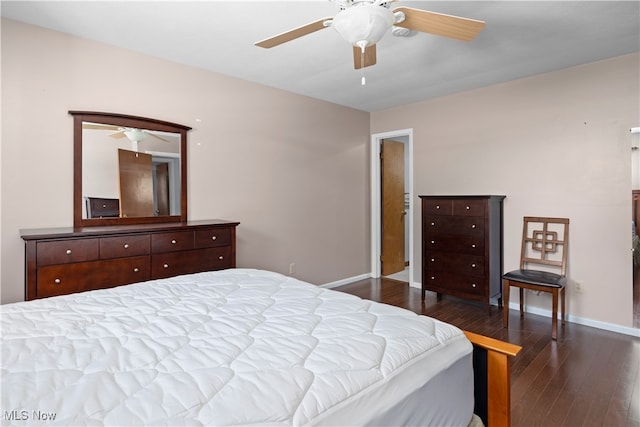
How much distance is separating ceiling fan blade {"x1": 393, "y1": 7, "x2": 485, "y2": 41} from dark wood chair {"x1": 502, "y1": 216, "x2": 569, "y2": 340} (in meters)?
2.26

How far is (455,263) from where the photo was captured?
3.73 m

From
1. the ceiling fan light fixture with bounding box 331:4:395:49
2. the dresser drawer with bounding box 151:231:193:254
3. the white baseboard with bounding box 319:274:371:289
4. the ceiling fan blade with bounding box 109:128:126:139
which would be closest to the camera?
the ceiling fan light fixture with bounding box 331:4:395:49

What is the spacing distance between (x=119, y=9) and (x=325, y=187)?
109 inches

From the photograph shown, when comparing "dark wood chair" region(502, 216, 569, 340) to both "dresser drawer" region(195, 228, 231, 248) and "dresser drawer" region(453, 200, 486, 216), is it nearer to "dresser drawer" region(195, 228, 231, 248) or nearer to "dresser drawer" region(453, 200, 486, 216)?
"dresser drawer" region(453, 200, 486, 216)

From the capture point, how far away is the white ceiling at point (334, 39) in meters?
2.21

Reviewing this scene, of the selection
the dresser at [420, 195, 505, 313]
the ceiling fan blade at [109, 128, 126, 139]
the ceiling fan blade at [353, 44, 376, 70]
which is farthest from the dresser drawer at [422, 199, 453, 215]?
the ceiling fan blade at [109, 128, 126, 139]

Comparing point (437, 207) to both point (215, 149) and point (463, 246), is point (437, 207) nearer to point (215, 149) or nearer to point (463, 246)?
point (463, 246)

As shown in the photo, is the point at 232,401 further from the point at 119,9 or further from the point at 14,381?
the point at 119,9

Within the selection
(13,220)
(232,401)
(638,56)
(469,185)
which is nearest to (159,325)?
(232,401)

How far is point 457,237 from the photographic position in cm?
370

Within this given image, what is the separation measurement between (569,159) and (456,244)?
1.34 m

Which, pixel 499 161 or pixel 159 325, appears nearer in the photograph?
pixel 159 325

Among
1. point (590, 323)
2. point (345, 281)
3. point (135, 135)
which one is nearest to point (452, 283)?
point (590, 323)

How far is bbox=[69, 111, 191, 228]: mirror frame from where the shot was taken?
8.55ft
